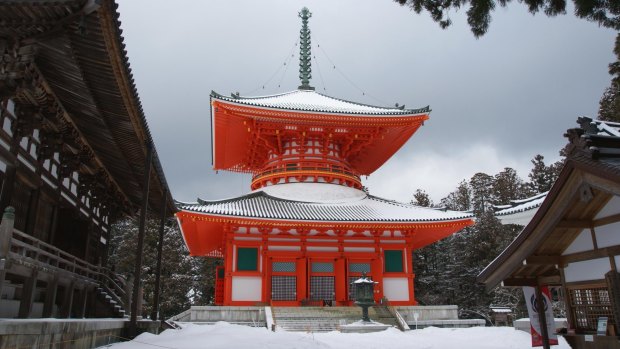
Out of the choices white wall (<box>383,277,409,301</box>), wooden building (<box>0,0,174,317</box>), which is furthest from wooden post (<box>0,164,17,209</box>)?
white wall (<box>383,277,409,301</box>)

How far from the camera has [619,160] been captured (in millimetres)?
5785

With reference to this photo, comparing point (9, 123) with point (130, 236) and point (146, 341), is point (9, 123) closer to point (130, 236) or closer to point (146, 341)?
point (146, 341)

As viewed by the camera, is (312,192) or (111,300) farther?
(312,192)

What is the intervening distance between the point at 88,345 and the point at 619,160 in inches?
372

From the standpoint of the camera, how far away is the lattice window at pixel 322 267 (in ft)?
74.9

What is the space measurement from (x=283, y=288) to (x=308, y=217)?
3.53m

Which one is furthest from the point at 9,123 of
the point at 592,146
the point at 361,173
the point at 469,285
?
the point at 469,285

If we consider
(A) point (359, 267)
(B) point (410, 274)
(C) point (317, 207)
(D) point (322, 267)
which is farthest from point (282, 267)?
(B) point (410, 274)

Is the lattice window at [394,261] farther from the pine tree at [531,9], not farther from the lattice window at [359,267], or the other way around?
the pine tree at [531,9]

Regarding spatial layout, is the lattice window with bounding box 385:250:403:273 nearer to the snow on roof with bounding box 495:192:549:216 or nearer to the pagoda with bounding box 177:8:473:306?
the pagoda with bounding box 177:8:473:306

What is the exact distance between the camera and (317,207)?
79.7ft

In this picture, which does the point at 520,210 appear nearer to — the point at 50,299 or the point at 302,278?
the point at 302,278

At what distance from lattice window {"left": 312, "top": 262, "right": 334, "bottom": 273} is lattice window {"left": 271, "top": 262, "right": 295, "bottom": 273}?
1.04m

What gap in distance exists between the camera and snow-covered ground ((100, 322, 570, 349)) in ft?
36.3
